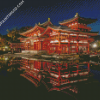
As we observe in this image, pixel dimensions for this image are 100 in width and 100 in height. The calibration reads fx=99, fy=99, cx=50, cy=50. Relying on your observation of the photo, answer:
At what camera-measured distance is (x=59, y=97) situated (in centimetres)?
478

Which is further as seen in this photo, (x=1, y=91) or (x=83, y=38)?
(x=83, y=38)

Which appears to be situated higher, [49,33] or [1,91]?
[49,33]

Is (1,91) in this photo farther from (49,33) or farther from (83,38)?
(83,38)

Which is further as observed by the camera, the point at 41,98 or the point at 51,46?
the point at 51,46

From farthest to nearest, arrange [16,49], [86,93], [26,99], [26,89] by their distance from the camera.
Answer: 1. [16,49]
2. [26,89]
3. [86,93]
4. [26,99]

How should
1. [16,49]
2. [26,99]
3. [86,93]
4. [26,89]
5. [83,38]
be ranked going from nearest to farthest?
1. [26,99]
2. [86,93]
3. [26,89]
4. [83,38]
5. [16,49]

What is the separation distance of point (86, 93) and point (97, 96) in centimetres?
53

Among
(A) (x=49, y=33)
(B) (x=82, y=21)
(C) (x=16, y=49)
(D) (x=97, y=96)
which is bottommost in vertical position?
(D) (x=97, y=96)

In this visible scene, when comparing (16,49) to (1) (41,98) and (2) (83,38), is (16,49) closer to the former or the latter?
(2) (83,38)

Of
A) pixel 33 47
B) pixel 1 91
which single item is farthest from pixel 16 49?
pixel 1 91

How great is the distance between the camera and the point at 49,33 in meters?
26.9

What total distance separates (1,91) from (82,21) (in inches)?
1146

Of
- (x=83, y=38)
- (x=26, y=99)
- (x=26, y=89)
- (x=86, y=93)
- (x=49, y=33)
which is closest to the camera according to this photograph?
(x=26, y=99)

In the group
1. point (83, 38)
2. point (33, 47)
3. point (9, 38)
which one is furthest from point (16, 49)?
point (83, 38)
